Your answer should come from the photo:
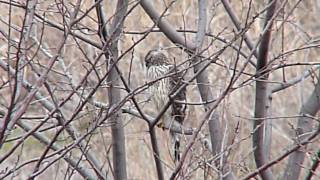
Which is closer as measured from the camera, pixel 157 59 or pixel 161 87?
pixel 161 87

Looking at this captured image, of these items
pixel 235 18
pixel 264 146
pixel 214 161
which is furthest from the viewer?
pixel 235 18

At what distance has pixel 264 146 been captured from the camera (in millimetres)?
3486

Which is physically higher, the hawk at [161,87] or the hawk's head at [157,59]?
the hawk's head at [157,59]

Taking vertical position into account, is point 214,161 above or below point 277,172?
above

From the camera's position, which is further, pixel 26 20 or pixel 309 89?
pixel 309 89

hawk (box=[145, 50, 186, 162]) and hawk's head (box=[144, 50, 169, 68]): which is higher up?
hawk's head (box=[144, 50, 169, 68])

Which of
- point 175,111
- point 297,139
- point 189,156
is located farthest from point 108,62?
point 175,111

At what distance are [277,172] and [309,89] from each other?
1496mm

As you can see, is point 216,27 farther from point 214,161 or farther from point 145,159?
point 214,161

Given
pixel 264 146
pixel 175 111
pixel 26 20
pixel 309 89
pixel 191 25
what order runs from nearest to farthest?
1. pixel 26 20
2. pixel 264 146
3. pixel 175 111
4. pixel 191 25
5. pixel 309 89

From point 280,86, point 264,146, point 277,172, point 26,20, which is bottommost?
point 277,172

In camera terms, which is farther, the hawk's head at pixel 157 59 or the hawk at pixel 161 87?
the hawk's head at pixel 157 59

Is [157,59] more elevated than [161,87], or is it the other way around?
[157,59]

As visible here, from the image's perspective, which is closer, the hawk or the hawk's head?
the hawk
